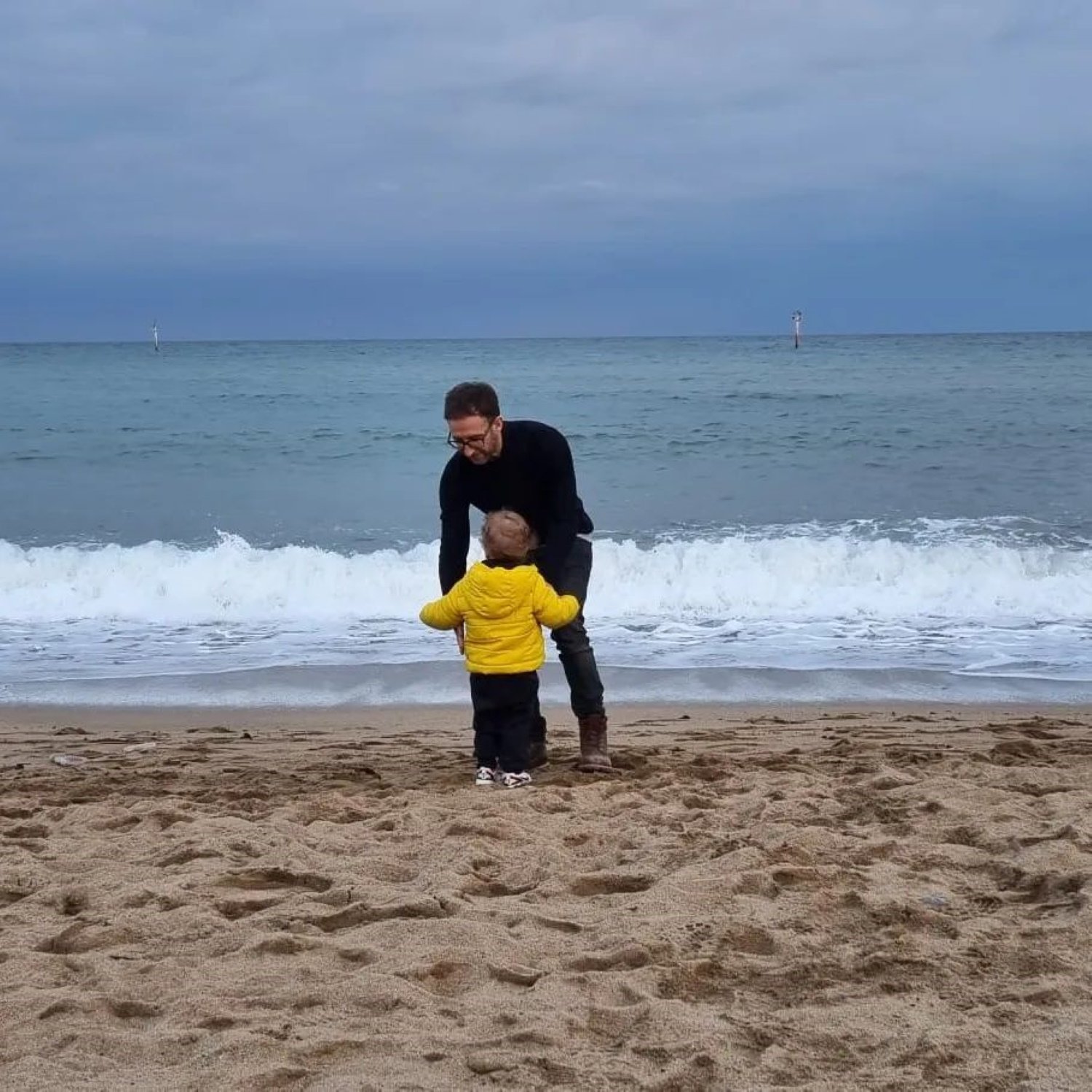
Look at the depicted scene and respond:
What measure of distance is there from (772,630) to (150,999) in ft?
Answer: 23.8

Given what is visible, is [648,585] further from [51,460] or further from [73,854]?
[51,460]

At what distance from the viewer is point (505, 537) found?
16.7ft

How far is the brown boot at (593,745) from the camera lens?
5543mm

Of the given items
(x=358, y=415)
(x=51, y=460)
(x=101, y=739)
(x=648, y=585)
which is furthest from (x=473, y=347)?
(x=101, y=739)

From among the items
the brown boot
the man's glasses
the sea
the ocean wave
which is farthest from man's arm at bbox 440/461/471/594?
the ocean wave

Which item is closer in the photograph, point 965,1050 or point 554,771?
point 965,1050

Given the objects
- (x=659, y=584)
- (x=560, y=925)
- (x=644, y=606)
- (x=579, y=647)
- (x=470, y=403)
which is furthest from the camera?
(x=659, y=584)

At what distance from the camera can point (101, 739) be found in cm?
672

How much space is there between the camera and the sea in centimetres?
834

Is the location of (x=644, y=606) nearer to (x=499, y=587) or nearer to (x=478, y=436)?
(x=499, y=587)

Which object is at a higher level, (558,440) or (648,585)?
(558,440)

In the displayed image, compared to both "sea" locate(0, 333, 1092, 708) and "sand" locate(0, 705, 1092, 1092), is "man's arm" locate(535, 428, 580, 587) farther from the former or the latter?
"sea" locate(0, 333, 1092, 708)

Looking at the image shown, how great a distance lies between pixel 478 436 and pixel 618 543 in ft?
28.9

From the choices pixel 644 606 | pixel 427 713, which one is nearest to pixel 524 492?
pixel 427 713
